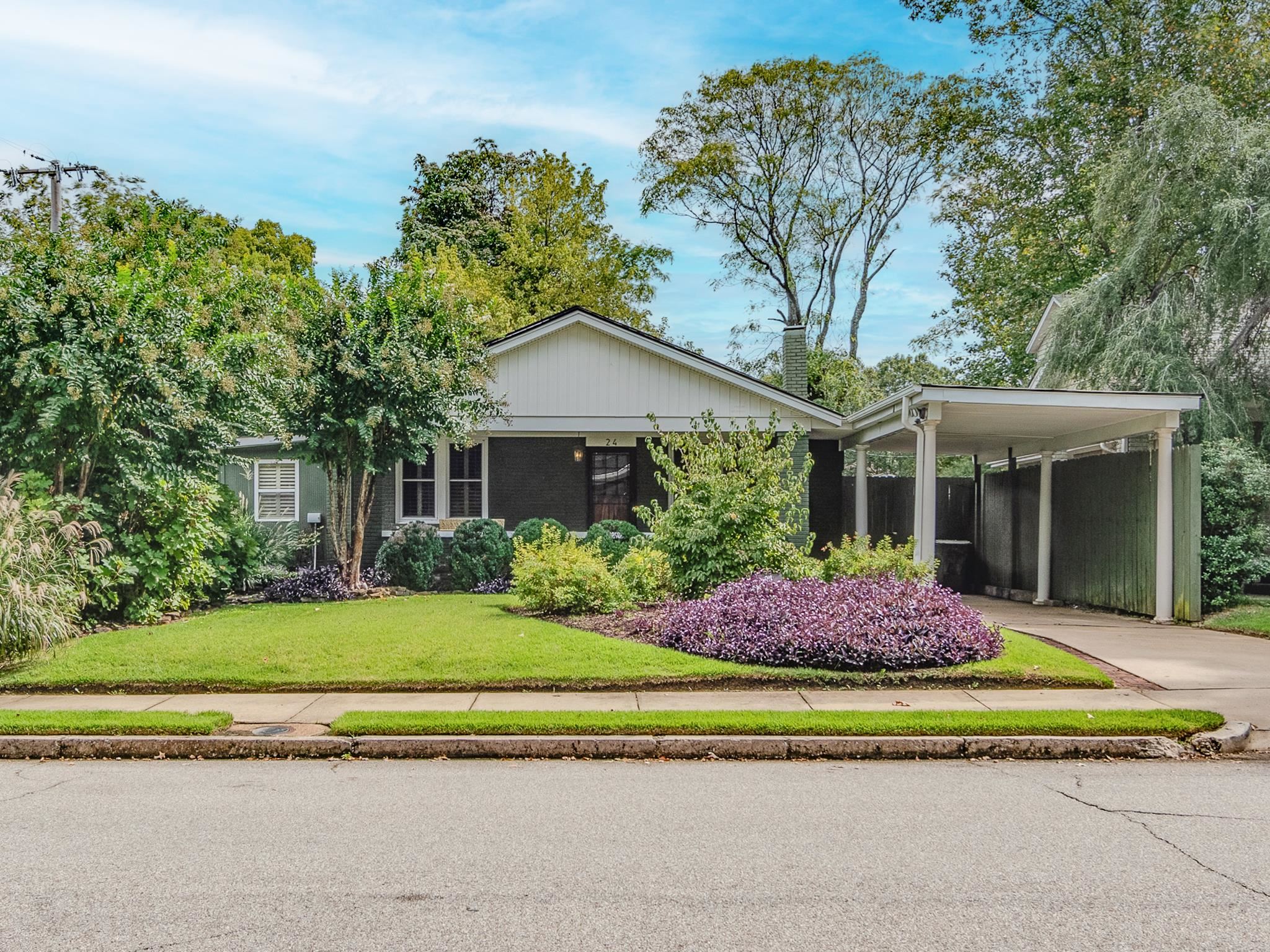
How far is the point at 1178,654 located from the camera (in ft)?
34.6

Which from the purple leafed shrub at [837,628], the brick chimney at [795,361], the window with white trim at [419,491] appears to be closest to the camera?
the purple leafed shrub at [837,628]

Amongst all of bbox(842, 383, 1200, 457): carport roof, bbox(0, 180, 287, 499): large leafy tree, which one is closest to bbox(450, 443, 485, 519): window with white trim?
bbox(0, 180, 287, 499): large leafy tree

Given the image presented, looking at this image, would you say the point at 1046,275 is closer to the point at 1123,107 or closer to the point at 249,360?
the point at 1123,107

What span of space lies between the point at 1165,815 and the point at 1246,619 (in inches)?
331

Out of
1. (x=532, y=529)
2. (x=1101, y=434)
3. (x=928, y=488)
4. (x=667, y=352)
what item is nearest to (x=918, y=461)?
(x=928, y=488)

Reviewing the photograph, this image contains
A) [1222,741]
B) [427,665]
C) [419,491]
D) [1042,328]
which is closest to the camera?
[1222,741]

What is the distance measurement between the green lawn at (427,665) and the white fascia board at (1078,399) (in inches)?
137

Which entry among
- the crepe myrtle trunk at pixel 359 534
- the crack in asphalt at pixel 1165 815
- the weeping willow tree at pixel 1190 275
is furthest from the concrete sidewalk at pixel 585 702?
the weeping willow tree at pixel 1190 275

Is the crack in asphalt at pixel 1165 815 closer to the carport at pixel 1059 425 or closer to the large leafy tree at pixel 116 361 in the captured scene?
the carport at pixel 1059 425

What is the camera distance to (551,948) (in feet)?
12.8

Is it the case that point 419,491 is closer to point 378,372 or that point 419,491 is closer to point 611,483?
point 611,483

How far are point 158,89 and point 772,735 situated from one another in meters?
15.1

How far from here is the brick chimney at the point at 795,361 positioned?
2080 centimetres

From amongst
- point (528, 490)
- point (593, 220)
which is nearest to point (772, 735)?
point (528, 490)
